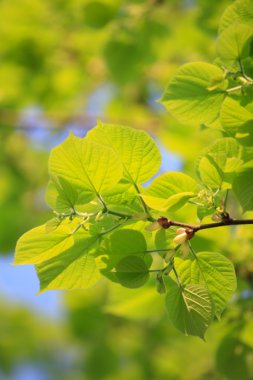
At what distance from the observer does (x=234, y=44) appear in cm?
91

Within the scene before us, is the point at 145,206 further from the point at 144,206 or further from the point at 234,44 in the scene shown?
the point at 234,44

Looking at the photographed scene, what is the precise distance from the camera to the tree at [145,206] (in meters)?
0.88

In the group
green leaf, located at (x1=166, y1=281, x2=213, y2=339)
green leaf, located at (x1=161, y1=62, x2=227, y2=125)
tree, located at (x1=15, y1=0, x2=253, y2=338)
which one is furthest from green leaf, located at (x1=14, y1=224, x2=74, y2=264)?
green leaf, located at (x1=161, y1=62, x2=227, y2=125)

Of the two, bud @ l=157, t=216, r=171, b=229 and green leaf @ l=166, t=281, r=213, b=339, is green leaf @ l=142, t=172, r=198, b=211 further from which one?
green leaf @ l=166, t=281, r=213, b=339

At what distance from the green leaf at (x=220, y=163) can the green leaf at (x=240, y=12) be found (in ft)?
0.83

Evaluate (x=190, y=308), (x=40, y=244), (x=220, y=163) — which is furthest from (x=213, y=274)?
(x=40, y=244)

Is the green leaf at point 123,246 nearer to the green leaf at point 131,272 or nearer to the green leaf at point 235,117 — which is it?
the green leaf at point 131,272

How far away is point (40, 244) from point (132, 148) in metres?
A: 0.23

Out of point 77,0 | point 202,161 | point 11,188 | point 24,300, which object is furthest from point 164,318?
point 24,300

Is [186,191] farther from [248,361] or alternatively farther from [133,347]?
[133,347]

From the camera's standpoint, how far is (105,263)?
920 millimetres

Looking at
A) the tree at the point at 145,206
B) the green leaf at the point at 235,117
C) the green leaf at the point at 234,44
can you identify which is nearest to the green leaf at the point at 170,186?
the tree at the point at 145,206

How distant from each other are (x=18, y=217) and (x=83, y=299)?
729mm

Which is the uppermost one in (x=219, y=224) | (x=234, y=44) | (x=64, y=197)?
(x=234, y=44)
